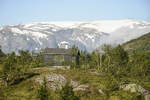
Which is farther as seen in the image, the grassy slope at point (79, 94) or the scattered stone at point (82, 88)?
the scattered stone at point (82, 88)

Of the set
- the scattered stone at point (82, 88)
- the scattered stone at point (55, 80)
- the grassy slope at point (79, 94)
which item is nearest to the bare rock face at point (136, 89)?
the grassy slope at point (79, 94)

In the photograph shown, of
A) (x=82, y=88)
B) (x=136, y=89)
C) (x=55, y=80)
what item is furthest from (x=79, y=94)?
(x=136, y=89)

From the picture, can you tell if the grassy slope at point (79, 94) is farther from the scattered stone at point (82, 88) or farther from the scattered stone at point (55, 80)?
the scattered stone at point (55, 80)

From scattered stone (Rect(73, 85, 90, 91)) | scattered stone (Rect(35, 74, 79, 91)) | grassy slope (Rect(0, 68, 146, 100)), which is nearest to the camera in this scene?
grassy slope (Rect(0, 68, 146, 100))

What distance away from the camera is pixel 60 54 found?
139250 millimetres

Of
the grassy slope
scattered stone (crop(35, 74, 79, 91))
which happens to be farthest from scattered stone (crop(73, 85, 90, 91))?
scattered stone (crop(35, 74, 79, 91))

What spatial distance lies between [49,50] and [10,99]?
71.1 metres

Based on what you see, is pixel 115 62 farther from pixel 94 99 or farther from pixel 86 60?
pixel 94 99

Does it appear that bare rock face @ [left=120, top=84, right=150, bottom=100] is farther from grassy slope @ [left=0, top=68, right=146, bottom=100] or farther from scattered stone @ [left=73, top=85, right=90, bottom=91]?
scattered stone @ [left=73, top=85, right=90, bottom=91]

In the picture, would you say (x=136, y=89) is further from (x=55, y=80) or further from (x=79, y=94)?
(x=55, y=80)

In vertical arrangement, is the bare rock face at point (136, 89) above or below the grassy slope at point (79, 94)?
below

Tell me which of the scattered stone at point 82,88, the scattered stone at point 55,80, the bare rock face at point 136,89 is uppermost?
the scattered stone at point 55,80

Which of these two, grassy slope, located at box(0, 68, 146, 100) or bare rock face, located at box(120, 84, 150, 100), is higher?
grassy slope, located at box(0, 68, 146, 100)

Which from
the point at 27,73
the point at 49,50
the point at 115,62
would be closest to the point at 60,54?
the point at 49,50
